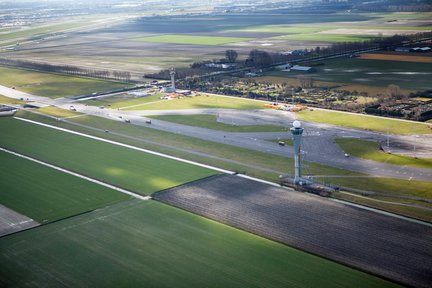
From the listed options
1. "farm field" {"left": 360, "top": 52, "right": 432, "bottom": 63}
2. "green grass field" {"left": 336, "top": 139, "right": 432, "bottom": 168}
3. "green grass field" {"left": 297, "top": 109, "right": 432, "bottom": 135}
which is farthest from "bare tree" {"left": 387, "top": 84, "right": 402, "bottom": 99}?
"farm field" {"left": 360, "top": 52, "right": 432, "bottom": 63}

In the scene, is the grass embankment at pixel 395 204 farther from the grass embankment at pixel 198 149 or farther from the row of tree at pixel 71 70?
the row of tree at pixel 71 70

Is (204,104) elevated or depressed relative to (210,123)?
elevated

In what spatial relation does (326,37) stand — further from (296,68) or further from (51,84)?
(51,84)

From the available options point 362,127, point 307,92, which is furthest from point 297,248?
point 307,92

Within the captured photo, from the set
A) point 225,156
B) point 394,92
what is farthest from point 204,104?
point 225,156

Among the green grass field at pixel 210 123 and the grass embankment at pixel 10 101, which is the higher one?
the grass embankment at pixel 10 101

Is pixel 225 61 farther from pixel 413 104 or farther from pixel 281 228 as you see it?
pixel 281 228

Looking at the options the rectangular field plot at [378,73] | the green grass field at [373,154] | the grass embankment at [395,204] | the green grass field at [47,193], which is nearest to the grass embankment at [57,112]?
the green grass field at [47,193]
